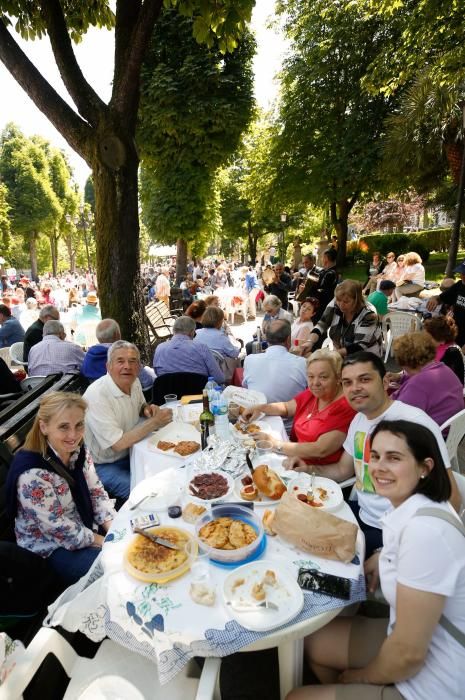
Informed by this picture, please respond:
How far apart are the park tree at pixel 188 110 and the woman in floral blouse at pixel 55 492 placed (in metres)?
10.9

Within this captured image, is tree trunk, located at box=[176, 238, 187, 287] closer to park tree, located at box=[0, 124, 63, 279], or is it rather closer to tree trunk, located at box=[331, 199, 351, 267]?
tree trunk, located at box=[331, 199, 351, 267]

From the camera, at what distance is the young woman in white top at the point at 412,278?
872cm

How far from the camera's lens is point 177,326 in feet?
15.8

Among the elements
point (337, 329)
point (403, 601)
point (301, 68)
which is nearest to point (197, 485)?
point (403, 601)

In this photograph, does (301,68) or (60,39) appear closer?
(60,39)

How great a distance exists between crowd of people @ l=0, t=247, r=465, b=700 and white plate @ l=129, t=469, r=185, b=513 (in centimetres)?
42

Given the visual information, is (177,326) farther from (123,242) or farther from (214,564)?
(214,564)

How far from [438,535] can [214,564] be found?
0.98m

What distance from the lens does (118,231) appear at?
5039 mm

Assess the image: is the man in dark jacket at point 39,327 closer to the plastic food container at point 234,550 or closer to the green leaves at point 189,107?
the plastic food container at point 234,550

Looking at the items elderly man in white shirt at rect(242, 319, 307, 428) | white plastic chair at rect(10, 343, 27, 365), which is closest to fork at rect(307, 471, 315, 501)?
elderly man in white shirt at rect(242, 319, 307, 428)

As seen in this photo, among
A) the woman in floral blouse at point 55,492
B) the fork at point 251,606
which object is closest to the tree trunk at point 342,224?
the woman in floral blouse at point 55,492

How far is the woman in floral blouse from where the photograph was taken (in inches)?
89.7

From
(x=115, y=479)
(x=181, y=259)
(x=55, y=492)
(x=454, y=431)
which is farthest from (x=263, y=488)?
(x=181, y=259)
